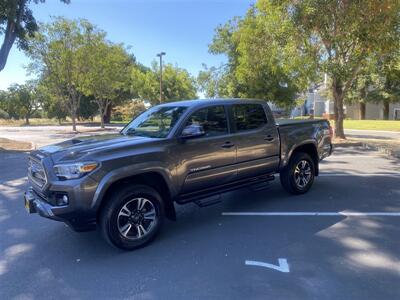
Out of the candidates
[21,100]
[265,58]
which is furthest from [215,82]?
[21,100]

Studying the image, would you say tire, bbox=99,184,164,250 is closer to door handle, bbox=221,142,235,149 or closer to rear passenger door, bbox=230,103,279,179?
door handle, bbox=221,142,235,149

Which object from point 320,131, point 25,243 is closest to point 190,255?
point 25,243

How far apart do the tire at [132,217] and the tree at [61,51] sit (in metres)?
25.8

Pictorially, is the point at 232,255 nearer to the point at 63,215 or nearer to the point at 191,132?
the point at 191,132

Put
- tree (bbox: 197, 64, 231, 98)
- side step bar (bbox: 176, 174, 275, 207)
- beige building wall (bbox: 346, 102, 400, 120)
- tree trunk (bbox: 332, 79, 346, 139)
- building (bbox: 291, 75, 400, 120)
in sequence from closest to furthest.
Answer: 1. side step bar (bbox: 176, 174, 275, 207)
2. tree trunk (bbox: 332, 79, 346, 139)
3. tree (bbox: 197, 64, 231, 98)
4. building (bbox: 291, 75, 400, 120)
5. beige building wall (bbox: 346, 102, 400, 120)

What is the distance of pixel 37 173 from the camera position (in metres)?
4.45

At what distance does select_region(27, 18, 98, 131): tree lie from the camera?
87.0 feet

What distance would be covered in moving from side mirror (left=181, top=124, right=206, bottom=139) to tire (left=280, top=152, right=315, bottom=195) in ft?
7.52

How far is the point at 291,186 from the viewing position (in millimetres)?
6438

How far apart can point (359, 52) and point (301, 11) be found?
115 inches

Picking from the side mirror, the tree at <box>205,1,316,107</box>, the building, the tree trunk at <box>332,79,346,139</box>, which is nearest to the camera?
the side mirror

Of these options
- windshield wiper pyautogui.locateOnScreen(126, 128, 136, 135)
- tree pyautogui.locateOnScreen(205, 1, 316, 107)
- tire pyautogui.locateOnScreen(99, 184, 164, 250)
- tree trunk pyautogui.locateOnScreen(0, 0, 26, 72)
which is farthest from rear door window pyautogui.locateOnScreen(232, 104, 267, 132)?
tree trunk pyautogui.locateOnScreen(0, 0, 26, 72)

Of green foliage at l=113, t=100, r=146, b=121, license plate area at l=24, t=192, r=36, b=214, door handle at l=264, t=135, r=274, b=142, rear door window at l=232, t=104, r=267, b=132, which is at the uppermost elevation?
green foliage at l=113, t=100, r=146, b=121

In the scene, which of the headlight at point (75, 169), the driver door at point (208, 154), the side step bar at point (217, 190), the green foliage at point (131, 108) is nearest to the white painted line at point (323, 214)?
the side step bar at point (217, 190)
